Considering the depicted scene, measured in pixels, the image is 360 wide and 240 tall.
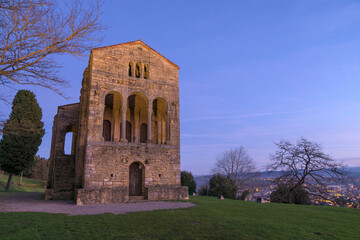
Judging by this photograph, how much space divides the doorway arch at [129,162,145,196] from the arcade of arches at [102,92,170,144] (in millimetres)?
3088

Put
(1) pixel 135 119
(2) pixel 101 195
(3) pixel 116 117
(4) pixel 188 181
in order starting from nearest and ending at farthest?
(2) pixel 101 195 < (3) pixel 116 117 < (1) pixel 135 119 < (4) pixel 188 181

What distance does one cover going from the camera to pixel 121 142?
15.6 metres

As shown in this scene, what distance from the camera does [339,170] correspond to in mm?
20891

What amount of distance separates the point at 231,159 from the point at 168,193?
2277cm

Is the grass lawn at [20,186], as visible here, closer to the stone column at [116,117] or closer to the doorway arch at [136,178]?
the stone column at [116,117]

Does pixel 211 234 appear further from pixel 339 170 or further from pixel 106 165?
pixel 339 170

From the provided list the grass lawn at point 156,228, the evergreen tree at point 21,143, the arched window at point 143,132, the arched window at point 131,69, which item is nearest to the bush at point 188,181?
the arched window at point 143,132

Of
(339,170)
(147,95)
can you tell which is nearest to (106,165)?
(147,95)

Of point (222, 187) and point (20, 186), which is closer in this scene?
point (222, 187)

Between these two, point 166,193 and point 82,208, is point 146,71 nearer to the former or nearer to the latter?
point 166,193

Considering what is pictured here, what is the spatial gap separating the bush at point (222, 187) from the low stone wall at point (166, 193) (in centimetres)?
1424

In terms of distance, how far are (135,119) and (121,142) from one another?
607cm

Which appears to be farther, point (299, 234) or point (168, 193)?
point (168, 193)

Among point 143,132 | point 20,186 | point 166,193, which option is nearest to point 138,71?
point 143,132
